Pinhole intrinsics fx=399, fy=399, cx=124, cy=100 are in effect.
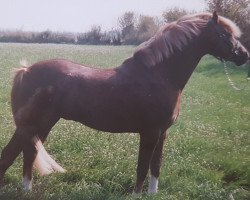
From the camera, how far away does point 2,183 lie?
6.14 meters

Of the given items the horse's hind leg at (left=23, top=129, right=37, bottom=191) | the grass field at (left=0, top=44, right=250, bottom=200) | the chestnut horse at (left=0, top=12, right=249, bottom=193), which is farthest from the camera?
the grass field at (left=0, top=44, right=250, bottom=200)

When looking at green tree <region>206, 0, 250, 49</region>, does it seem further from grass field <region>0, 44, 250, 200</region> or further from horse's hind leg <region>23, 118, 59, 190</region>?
horse's hind leg <region>23, 118, 59, 190</region>

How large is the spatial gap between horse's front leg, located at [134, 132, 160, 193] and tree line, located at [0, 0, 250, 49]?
4.34 meters

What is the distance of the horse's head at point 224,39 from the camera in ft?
18.4

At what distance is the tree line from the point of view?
104ft

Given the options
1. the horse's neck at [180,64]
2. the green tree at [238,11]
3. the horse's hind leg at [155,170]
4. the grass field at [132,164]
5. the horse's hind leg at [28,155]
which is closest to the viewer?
→ the horse's neck at [180,64]

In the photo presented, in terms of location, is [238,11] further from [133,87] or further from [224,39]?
[133,87]

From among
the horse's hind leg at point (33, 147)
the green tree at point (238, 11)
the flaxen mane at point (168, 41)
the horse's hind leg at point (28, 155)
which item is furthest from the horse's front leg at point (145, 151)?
the green tree at point (238, 11)

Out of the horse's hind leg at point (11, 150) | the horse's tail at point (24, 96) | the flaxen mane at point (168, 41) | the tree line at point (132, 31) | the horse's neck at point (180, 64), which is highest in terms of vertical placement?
the flaxen mane at point (168, 41)

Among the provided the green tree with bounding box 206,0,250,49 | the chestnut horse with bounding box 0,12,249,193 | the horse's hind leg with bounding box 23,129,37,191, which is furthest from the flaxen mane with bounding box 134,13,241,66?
the green tree with bounding box 206,0,250,49

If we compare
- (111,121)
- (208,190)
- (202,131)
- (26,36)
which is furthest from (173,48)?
(26,36)

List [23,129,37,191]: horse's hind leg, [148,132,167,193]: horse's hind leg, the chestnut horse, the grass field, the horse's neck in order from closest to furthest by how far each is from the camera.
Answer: the chestnut horse → the horse's neck → [23,129,37,191]: horse's hind leg → the grass field → [148,132,167,193]: horse's hind leg

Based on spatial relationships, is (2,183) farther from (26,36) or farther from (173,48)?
(26,36)

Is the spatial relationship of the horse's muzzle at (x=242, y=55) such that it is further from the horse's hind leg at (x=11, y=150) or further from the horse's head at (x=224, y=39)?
the horse's hind leg at (x=11, y=150)
